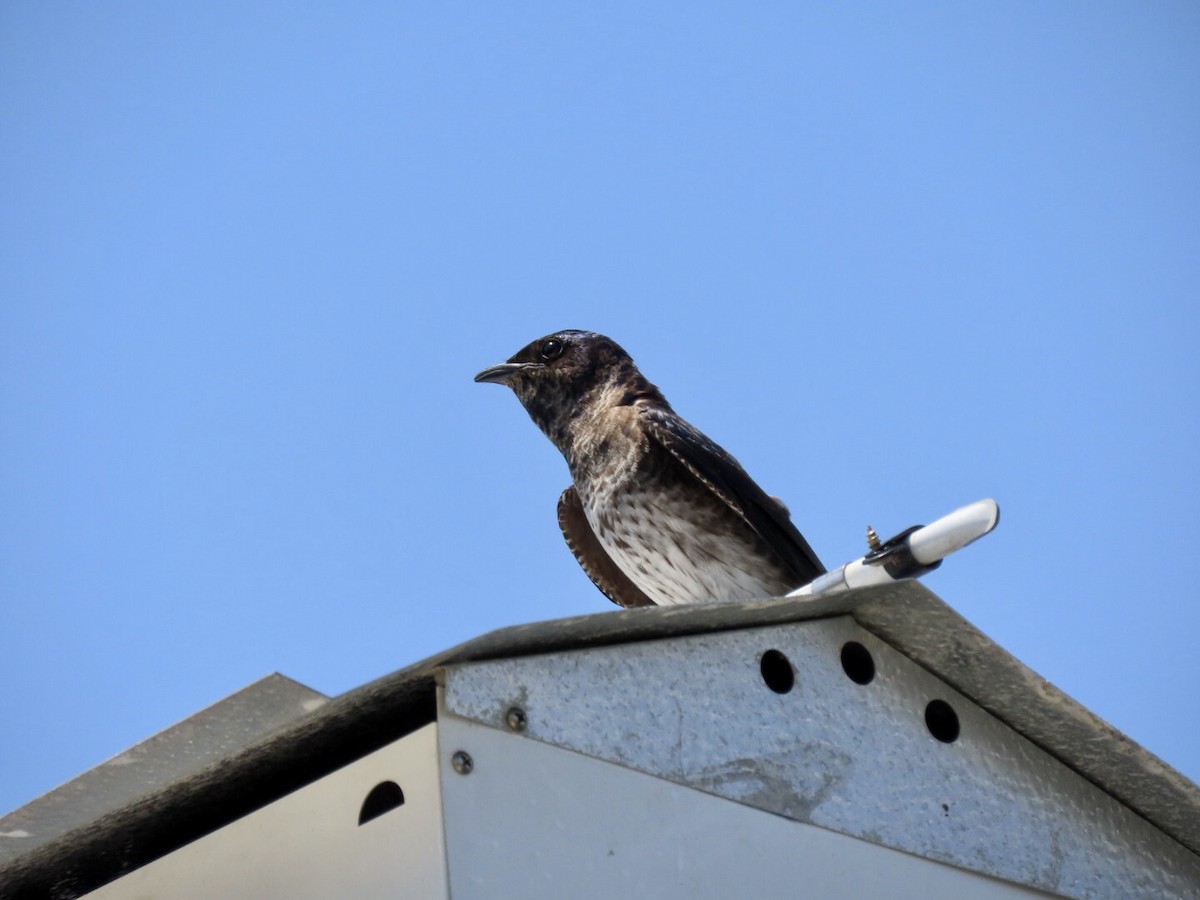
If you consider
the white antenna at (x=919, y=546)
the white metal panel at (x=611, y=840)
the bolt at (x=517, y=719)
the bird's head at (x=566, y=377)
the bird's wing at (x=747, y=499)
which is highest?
the bird's head at (x=566, y=377)

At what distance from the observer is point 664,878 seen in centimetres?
324

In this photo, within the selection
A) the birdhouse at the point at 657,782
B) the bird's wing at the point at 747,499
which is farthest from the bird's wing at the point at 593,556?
the birdhouse at the point at 657,782

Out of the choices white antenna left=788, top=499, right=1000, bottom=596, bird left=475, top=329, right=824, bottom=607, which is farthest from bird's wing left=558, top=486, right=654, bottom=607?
white antenna left=788, top=499, right=1000, bottom=596

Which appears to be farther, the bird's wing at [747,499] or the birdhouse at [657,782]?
the bird's wing at [747,499]

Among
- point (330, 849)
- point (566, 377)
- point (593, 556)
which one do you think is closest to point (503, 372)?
point (566, 377)

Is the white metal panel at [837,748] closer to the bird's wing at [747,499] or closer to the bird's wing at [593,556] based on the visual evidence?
the bird's wing at [747,499]

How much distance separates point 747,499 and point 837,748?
1.97m

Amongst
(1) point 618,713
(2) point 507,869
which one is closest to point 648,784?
(1) point 618,713

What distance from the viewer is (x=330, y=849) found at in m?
3.23

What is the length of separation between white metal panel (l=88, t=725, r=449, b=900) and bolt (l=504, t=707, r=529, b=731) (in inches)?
6.3

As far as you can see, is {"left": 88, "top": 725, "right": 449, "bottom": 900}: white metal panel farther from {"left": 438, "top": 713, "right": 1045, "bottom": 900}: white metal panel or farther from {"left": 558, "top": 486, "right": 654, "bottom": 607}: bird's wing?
{"left": 558, "top": 486, "right": 654, "bottom": 607}: bird's wing

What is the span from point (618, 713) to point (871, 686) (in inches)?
30.4

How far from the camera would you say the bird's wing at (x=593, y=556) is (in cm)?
640

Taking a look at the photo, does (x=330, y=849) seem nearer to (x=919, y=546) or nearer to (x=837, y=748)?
(x=837, y=748)
